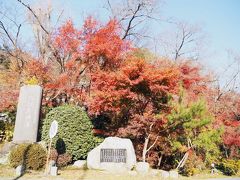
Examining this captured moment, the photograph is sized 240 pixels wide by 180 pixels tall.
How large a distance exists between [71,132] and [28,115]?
2.46 meters

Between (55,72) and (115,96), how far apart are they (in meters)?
8.08

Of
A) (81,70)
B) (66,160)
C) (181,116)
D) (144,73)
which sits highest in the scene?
(81,70)

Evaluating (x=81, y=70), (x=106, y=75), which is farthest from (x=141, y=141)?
(x=81, y=70)

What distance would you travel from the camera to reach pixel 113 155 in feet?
46.5

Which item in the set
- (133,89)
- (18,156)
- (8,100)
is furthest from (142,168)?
(8,100)

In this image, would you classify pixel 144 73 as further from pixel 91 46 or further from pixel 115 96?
pixel 91 46

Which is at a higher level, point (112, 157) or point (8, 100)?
point (8, 100)

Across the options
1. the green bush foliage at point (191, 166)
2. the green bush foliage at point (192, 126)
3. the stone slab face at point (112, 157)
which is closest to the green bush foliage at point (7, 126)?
the stone slab face at point (112, 157)

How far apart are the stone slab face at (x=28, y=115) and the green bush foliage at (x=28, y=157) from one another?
196 cm

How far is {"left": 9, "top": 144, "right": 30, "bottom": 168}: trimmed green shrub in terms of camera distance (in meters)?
12.3

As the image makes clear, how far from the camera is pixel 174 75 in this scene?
51.9 ft

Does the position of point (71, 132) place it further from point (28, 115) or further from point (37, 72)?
point (37, 72)

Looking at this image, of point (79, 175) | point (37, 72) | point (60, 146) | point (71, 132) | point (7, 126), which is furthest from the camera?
point (37, 72)

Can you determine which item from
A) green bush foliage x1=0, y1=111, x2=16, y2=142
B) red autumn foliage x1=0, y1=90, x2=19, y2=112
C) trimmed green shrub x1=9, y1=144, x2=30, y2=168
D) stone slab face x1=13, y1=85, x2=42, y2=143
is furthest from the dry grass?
red autumn foliage x1=0, y1=90, x2=19, y2=112
